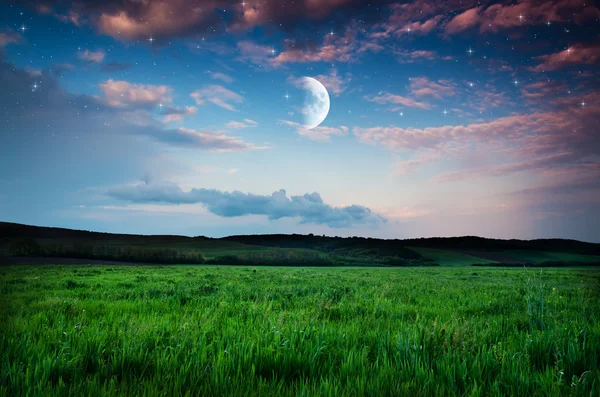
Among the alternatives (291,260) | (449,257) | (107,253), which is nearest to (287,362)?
(107,253)

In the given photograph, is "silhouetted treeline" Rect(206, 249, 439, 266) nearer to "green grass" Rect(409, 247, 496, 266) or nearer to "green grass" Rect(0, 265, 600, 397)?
"green grass" Rect(409, 247, 496, 266)

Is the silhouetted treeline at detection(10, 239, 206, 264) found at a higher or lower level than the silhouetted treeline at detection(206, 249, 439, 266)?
higher

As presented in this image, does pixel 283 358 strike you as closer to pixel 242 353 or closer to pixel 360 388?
pixel 242 353

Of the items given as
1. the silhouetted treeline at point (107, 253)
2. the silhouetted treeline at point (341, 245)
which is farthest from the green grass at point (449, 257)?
the silhouetted treeline at point (107, 253)

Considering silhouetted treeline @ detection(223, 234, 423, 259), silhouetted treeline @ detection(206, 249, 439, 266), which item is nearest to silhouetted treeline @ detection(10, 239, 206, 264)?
silhouetted treeline @ detection(206, 249, 439, 266)

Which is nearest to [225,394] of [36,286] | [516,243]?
[36,286]

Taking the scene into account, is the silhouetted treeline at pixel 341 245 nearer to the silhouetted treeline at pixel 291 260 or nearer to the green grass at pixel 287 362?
the silhouetted treeline at pixel 291 260

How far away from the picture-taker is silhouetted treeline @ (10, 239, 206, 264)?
6644 centimetres

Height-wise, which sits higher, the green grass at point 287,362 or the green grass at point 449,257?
the green grass at point 287,362

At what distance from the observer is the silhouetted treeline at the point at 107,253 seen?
66.4m

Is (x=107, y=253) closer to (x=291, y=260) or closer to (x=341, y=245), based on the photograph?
(x=291, y=260)

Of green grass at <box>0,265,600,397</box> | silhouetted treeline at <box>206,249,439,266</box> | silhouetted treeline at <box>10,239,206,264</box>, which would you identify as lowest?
silhouetted treeline at <box>206,249,439,266</box>

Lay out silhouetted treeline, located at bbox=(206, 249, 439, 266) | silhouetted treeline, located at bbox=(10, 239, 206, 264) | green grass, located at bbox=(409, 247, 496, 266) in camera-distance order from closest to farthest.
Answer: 1. silhouetted treeline, located at bbox=(10, 239, 206, 264)
2. silhouetted treeline, located at bbox=(206, 249, 439, 266)
3. green grass, located at bbox=(409, 247, 496, 266)

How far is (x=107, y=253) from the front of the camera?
6900cm
